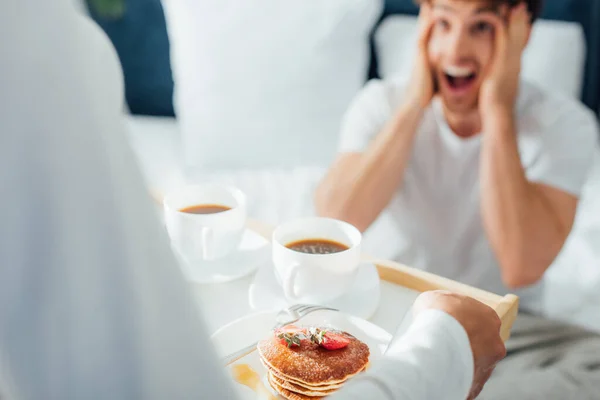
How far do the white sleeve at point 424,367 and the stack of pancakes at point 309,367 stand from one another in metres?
0.06

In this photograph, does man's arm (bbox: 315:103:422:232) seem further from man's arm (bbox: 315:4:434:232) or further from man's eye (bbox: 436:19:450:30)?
man's eye (bbox: 436:19:450:30)

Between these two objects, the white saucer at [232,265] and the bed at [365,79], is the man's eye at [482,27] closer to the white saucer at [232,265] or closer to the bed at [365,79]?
the bed at [365,79]

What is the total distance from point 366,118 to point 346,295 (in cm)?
70

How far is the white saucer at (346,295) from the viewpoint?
2.26ft

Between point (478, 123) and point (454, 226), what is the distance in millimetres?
229

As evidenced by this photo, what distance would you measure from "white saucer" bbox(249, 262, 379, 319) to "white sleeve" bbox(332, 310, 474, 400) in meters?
0.16

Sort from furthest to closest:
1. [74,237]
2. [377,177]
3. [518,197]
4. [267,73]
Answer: [267,73]
[377,177]
[518,197]
[74,237]

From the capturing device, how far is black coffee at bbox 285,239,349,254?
2.39ft

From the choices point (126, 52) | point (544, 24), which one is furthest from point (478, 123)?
point (126, 52)

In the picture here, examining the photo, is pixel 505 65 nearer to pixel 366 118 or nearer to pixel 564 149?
pixel 564 149

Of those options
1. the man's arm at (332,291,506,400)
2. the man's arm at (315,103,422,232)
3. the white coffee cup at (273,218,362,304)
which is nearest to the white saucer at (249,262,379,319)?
the white coffee cup at (273,218,362,304)

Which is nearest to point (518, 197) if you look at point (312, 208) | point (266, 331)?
point (312, 208)

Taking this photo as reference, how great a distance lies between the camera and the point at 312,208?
1.43 metres

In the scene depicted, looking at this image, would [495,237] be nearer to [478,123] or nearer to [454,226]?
[454,226]
